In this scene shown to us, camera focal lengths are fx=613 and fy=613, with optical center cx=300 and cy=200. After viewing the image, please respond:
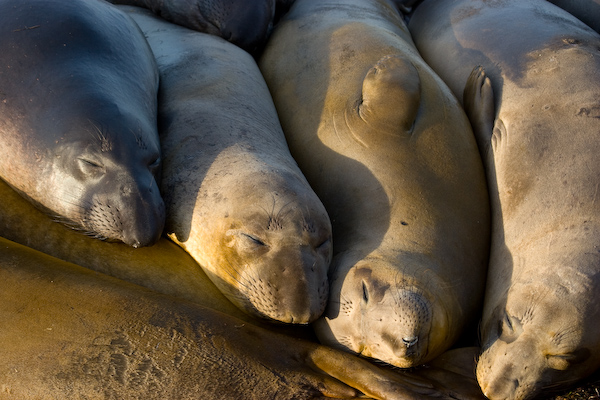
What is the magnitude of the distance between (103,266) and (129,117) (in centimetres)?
71

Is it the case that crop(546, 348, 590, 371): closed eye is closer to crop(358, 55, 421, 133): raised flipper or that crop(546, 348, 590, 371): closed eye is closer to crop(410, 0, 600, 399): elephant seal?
crop(410, 0, 600, 399): elephant seal

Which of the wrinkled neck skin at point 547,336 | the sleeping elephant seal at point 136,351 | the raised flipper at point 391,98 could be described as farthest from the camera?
the raised flipper at point 391,98

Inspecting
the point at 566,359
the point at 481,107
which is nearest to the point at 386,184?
the point at 481,107

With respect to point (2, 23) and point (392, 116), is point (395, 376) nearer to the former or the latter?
point (392, 116)

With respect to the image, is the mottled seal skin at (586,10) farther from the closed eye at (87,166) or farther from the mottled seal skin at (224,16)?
the closed eye at (87,166)

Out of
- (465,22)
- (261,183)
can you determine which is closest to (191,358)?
(261,183)

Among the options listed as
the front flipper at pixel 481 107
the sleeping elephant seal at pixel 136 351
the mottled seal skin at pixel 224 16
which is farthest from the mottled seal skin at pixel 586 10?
the sleeping elephant seal at pixel 136 351

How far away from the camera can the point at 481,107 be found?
3766mm

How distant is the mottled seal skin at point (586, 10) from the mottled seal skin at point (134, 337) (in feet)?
10.8

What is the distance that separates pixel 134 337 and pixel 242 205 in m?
0.75

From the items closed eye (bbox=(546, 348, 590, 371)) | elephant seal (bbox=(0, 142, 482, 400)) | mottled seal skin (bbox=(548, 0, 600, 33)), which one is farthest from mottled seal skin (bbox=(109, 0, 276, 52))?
closed eye (bbox=(546, 348, 590, 371))

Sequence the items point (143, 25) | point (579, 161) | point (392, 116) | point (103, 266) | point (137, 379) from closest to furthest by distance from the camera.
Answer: point (137, 379), point (103, 266), point (579, 161), point (392, 116), point (143, 25)

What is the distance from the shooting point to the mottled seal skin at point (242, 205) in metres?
2.75

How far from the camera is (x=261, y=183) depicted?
2.91 metres
